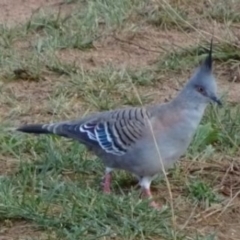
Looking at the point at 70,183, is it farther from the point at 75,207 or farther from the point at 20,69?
the point at 20,69

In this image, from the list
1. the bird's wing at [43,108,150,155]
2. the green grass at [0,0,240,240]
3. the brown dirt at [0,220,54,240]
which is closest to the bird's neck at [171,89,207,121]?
the bird's wing at [43,108,150,155]

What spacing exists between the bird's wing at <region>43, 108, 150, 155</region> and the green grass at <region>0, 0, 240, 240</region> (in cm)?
21

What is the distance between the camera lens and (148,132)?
501 cm

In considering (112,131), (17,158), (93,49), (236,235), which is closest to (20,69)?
(93,49)

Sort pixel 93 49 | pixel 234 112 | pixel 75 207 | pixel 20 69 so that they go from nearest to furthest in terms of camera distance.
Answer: pixel 75 207 → pixel 234 112 → pixel 20 69 → pixel 93 49

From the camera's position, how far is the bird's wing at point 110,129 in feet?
16.7

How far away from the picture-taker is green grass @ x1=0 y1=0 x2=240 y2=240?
4875 millimetres

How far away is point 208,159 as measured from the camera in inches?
223

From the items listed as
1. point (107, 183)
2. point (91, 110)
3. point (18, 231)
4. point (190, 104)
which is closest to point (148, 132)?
point (190, 104)

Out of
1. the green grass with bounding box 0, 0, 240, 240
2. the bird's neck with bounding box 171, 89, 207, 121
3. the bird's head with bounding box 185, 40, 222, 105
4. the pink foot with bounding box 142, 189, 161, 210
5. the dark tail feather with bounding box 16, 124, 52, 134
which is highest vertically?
the bird's head with bounding box 185, 40, 222, 105

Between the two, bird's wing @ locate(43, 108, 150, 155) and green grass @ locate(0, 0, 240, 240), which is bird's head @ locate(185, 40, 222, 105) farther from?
green grass @ locate(0, 0, 240, 240)

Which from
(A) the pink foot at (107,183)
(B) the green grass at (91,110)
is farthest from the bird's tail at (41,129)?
(A) the pink foot at (107,183)

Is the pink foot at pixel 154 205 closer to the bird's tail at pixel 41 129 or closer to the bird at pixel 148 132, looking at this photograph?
the bird at pixel 148 132

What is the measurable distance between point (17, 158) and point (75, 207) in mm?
835
